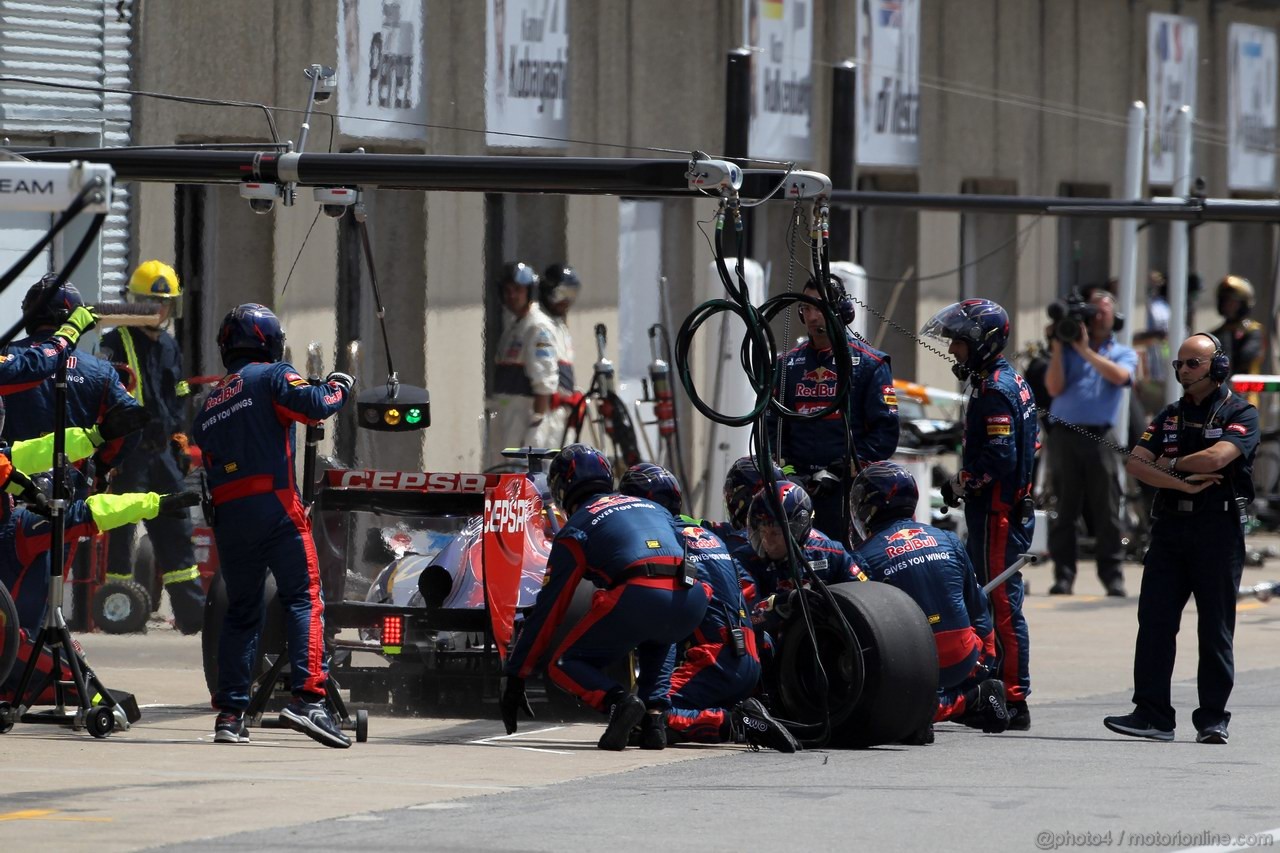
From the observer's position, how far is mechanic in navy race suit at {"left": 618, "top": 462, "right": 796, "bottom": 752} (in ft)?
33.2

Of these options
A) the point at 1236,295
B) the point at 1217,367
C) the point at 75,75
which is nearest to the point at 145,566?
the point at 75,75

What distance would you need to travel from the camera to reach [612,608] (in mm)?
10180

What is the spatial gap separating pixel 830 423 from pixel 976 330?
993 millimetres

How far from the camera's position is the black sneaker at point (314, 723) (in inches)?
396

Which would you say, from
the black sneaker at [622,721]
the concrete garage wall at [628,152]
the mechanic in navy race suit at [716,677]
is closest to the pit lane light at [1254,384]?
the concrete garage wall at [628,152]

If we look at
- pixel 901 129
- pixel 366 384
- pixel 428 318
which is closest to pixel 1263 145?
pixel 901 129

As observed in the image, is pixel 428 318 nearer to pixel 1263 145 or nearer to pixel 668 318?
pixel 668 318

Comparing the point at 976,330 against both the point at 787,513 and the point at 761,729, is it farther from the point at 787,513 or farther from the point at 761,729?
the point at 761,729

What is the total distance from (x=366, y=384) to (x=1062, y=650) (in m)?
4.43

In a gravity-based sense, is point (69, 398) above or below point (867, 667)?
above

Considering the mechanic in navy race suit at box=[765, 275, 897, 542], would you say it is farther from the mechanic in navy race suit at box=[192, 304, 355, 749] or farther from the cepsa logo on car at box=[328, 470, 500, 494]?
the mechanic in navy race suit at box=[192, 304, 355, 749]

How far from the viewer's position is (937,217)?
24.7 m

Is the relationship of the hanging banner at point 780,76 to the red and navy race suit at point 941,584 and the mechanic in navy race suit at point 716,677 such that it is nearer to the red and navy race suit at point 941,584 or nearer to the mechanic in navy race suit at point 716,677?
the red and navy race suit at point 941,584

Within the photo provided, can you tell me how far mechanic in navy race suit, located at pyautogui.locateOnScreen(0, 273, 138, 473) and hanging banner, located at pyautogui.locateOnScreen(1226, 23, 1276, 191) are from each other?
1991 centimetres
